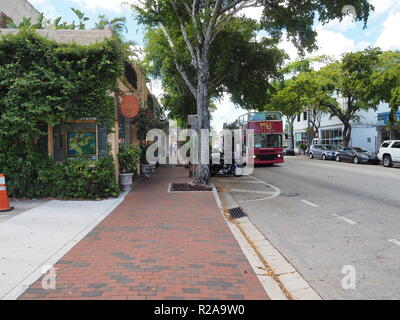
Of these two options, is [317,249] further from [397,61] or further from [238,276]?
[397,61]

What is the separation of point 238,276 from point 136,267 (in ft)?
4.66

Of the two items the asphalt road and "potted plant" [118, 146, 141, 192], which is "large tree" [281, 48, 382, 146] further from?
"potted plant" [118, 146, 141, 192]

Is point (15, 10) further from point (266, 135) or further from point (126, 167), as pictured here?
point (266, 135)

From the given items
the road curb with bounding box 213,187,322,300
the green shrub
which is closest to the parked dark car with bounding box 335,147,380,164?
the road curb with bounding box 213,187,322,300

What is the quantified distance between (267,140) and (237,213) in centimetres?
1606

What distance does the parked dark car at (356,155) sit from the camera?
27.2 meters

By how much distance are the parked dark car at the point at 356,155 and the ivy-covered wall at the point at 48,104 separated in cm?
2280

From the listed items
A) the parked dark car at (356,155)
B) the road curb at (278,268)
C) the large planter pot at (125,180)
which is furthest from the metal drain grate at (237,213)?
the parked dark car at (356,155)

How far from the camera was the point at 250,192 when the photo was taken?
43.1ft

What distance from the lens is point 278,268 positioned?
17.6 ft

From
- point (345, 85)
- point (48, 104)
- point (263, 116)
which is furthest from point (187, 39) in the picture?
point (345, 85)

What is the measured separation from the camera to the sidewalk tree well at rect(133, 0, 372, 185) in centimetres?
1354

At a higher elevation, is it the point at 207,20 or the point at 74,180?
the point at 207,20
